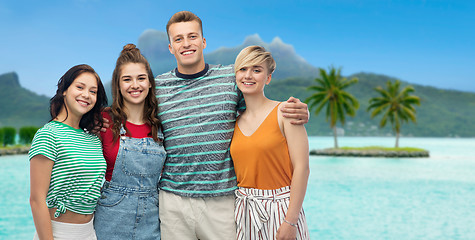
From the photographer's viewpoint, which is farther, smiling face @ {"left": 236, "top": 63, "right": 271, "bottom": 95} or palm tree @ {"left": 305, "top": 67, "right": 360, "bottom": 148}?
palm tree @ {"left": 305, "top": 67, "right": 360, "bottom": 148}

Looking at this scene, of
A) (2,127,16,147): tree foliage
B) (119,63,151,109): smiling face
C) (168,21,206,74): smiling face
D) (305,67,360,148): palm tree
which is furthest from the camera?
(305,67,360,148): palm tree

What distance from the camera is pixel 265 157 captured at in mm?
2496

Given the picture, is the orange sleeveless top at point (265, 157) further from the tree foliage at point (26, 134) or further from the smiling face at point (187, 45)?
the tree foliage at point (26, 134)

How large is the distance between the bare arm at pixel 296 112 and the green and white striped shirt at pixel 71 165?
127cm

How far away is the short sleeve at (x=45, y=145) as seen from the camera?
7.25ft

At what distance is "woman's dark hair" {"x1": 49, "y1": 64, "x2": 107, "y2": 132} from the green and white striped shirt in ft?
0.29

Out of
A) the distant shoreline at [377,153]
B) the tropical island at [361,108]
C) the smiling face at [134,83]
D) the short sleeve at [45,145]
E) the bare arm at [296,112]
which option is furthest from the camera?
the tropical island at [361,108]

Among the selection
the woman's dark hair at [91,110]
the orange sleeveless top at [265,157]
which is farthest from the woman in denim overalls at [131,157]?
the orange sleeveless top at [265,157]

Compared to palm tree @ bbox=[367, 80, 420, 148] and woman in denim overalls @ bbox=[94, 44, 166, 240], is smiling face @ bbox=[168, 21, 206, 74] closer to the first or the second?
woman in denim overalls @ bbox=[94, 44, 166, 240]

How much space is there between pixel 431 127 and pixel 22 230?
4012 inches

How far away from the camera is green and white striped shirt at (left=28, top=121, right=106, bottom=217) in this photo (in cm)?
226

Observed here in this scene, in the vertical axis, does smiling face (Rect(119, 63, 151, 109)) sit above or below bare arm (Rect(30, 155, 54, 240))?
above

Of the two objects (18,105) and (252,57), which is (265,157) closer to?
(252,57)

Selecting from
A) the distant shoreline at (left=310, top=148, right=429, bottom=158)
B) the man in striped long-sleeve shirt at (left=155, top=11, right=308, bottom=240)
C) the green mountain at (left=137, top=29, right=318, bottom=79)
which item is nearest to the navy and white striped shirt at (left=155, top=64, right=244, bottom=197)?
the man in striped long-sleeve shirt at (left=155, top=11, right=308, bottom=240)
